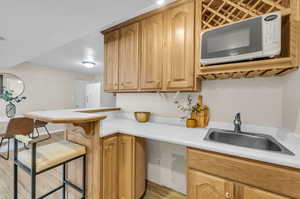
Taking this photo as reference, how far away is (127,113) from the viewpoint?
2285 mm

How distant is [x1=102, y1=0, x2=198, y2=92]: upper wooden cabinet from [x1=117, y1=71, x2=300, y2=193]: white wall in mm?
325

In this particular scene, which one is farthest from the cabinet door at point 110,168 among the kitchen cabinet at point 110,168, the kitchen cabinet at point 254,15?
the kitchen cabinet at point 254,15

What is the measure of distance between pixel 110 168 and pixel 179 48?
146 cm

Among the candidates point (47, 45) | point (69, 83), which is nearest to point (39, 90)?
point (69, 83)

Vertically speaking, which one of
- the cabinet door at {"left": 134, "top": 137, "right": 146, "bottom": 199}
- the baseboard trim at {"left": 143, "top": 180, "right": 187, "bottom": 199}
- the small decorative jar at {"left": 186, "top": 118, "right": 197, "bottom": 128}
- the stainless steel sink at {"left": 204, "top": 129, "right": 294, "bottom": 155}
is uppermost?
the small decorative jar at {"left": 186, "top": 118, "right": 197, "bottom": 128}

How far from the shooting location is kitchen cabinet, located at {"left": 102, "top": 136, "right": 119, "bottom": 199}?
4.38ft

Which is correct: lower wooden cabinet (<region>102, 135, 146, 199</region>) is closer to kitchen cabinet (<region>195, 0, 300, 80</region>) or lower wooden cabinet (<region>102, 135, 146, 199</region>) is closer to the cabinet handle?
the cabinet handle

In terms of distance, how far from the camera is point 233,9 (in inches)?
50.8

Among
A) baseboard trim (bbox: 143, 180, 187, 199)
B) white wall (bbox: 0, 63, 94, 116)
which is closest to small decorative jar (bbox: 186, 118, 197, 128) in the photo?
baseboard trim (bbox: 143, 180, 187, 199)

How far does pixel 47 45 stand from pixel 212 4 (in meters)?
2.55

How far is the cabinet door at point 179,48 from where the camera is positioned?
1.45 m

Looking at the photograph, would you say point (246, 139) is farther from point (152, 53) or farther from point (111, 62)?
point (111, 62)

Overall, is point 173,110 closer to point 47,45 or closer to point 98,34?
point 98,34

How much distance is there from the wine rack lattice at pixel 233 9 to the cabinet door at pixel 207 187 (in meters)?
1.36
